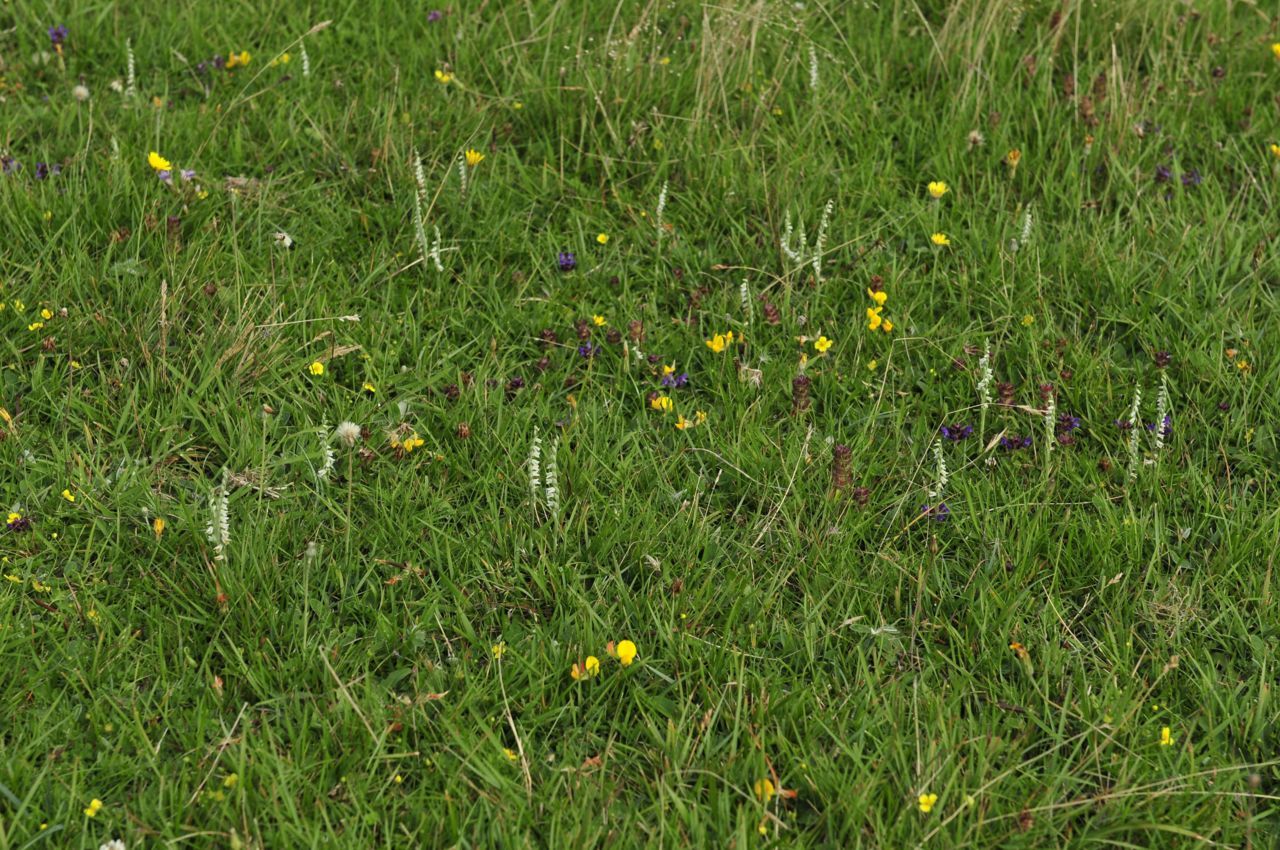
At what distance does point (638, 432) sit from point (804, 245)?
78 cm

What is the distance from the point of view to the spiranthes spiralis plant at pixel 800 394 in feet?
9.93

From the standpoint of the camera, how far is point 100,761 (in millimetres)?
2240

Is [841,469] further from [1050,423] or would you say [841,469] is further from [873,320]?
[873,320]

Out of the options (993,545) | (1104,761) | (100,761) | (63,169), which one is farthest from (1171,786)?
(63,169)

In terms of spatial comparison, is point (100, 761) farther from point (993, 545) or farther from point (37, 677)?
point (993, 545)

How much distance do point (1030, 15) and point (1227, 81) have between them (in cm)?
67

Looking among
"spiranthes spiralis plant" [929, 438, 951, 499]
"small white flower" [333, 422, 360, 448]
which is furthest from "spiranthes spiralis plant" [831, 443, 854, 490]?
"small white flower" [333, 422, 360, 448]

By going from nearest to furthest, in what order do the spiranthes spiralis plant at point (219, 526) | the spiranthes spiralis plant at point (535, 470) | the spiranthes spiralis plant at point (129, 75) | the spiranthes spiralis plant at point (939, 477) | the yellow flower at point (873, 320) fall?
the spiranthes spiralis plant at point (219, 526) < the spiranthes spiralis plant at point (535, 470) < the spiranthes spiralis plant at point (939, 477) < the yellow flower at point (873, 320) < the spiranthes spiralis plant at point (129, 75)

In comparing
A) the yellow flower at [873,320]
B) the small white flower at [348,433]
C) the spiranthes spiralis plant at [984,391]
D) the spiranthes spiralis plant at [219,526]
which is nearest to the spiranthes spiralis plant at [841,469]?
the spiranthes spiralis plant at [984,391]

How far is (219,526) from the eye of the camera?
2545 millimetres

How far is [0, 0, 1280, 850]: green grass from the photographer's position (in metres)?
2.28

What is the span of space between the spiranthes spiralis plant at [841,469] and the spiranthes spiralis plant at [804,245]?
737 millimetres

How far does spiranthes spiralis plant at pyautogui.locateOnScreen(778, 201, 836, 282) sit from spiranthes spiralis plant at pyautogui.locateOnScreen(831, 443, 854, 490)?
2.42ft

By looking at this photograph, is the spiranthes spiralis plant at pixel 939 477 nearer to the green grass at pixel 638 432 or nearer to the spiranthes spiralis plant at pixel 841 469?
the green grass at pixel 638 432
